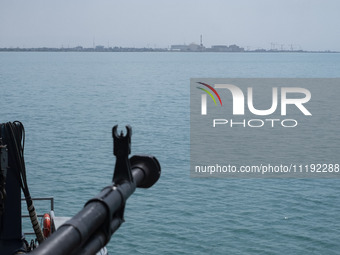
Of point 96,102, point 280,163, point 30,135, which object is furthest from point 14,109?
point 280,163

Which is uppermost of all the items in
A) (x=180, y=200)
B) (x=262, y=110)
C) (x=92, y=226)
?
(x=92, y=226)

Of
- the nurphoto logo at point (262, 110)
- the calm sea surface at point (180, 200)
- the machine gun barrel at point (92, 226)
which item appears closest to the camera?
the machine gun barrel at point (92, 226)

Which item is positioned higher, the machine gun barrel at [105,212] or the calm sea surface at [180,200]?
the machine gun barrel at [105,212]

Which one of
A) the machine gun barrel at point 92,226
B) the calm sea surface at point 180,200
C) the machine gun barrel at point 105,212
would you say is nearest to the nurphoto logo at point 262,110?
the calm sea surface at point 180,200

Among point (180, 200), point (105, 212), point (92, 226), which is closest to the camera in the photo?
point (92, 226)

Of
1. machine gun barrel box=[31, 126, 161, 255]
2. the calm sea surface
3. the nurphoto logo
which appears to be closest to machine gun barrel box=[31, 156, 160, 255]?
machine gun barrel box=[31, 126, 161, 255]

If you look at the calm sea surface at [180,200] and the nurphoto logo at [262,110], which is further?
the nurphoto logo at [262,110]

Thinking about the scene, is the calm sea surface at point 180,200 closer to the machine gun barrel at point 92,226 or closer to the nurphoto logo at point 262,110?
the nurphoto logo at point 262,110

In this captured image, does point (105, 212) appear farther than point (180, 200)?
No

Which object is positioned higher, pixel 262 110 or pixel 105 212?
pixel 105 212

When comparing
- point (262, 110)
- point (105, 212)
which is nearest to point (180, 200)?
point (105, 212)

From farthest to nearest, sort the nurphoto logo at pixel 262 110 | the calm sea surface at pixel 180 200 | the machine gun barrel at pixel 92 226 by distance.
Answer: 1. the nurphoto logo at pixel 262 110
2. the calm sea surface at pixel 180 200
3. the machine gun barrel at pixel 92 226

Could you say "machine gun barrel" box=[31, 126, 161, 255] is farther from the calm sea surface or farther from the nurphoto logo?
the nurphoto logo

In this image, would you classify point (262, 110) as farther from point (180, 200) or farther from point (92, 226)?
point (92, 226)
